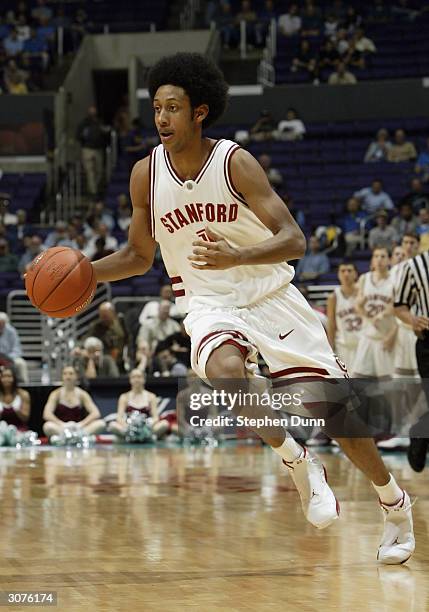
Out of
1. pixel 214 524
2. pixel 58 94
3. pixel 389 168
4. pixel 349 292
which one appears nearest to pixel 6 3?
pixel 58 94

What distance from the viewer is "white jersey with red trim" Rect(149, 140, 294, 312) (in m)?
4.52

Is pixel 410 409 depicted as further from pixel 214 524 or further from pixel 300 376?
pixel 300 376

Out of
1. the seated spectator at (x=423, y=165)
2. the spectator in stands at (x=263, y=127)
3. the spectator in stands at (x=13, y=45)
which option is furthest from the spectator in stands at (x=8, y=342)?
the spectator in stands at (x=13, y=45)

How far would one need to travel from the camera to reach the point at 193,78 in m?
4.56

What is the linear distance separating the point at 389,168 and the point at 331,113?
3060 millimetres

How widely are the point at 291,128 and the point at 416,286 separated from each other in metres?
11.8

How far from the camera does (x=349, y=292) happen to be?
10.6 meters

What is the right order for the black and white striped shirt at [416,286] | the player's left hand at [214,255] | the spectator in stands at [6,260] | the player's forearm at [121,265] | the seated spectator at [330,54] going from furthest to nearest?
1. the seated spectator at [330,54]
2. the spectator in stands at [6,260]
3. the black and white striped shirt at [416,286]
4. the player's forearm at [121,265]
5. the player's left hand at [214,255]

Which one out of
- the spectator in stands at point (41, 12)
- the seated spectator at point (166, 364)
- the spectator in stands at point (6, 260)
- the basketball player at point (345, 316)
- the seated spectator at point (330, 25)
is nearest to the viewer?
the basketball player at point (345, 316)

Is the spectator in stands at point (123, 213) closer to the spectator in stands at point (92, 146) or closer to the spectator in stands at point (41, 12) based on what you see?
the spectator in stands at point (92, 146)

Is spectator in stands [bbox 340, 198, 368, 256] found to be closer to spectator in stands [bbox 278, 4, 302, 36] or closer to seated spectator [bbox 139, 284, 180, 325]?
seated spectator [bbox 139, 284, 180, 325]

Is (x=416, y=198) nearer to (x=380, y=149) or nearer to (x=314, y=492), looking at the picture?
(x=380, y=149)

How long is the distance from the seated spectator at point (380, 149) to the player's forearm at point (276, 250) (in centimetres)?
1368

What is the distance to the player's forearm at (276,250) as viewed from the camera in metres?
4.16
